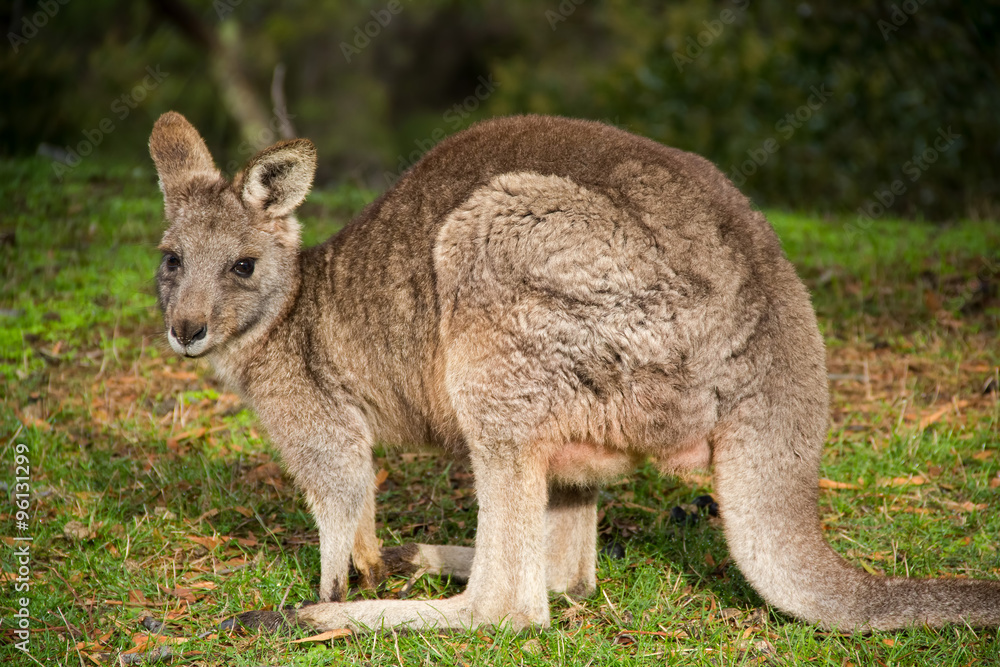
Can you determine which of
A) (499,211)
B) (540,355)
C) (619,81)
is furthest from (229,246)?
(619,81)

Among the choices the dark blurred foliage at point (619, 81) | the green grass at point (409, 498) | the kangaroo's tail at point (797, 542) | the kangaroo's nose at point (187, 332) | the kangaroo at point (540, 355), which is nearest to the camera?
the kangaroo's tail at point (797, 542)

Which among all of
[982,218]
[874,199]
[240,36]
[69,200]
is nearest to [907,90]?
[874,199]

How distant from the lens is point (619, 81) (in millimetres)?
11523

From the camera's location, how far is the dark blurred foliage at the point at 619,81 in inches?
368

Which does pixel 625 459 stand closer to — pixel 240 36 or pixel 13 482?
pixel 13 482

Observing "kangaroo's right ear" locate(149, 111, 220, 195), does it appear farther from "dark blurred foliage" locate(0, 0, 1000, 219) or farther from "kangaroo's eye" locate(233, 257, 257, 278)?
"dark blurred foliage" locate(0, 0, 1000, 219)

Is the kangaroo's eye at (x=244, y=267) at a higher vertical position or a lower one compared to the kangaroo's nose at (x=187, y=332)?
higher

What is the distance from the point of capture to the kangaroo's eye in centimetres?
381

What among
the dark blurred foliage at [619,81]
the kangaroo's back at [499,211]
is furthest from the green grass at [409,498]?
the dark blurred foliage at [619,81]

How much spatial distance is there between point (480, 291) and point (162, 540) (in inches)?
69.9

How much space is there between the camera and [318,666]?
10.8ft

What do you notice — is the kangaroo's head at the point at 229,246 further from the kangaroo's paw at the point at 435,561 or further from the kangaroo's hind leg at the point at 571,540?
the kangaroo's hind leg at the point at 571,540

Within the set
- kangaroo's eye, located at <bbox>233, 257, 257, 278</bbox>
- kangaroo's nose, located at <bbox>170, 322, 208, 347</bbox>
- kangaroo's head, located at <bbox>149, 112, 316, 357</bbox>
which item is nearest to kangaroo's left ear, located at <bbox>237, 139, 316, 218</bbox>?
kangaroo's head, located at <bbox>149, 112, 316, 357</bbox>

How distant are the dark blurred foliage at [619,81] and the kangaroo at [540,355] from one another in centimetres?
507
